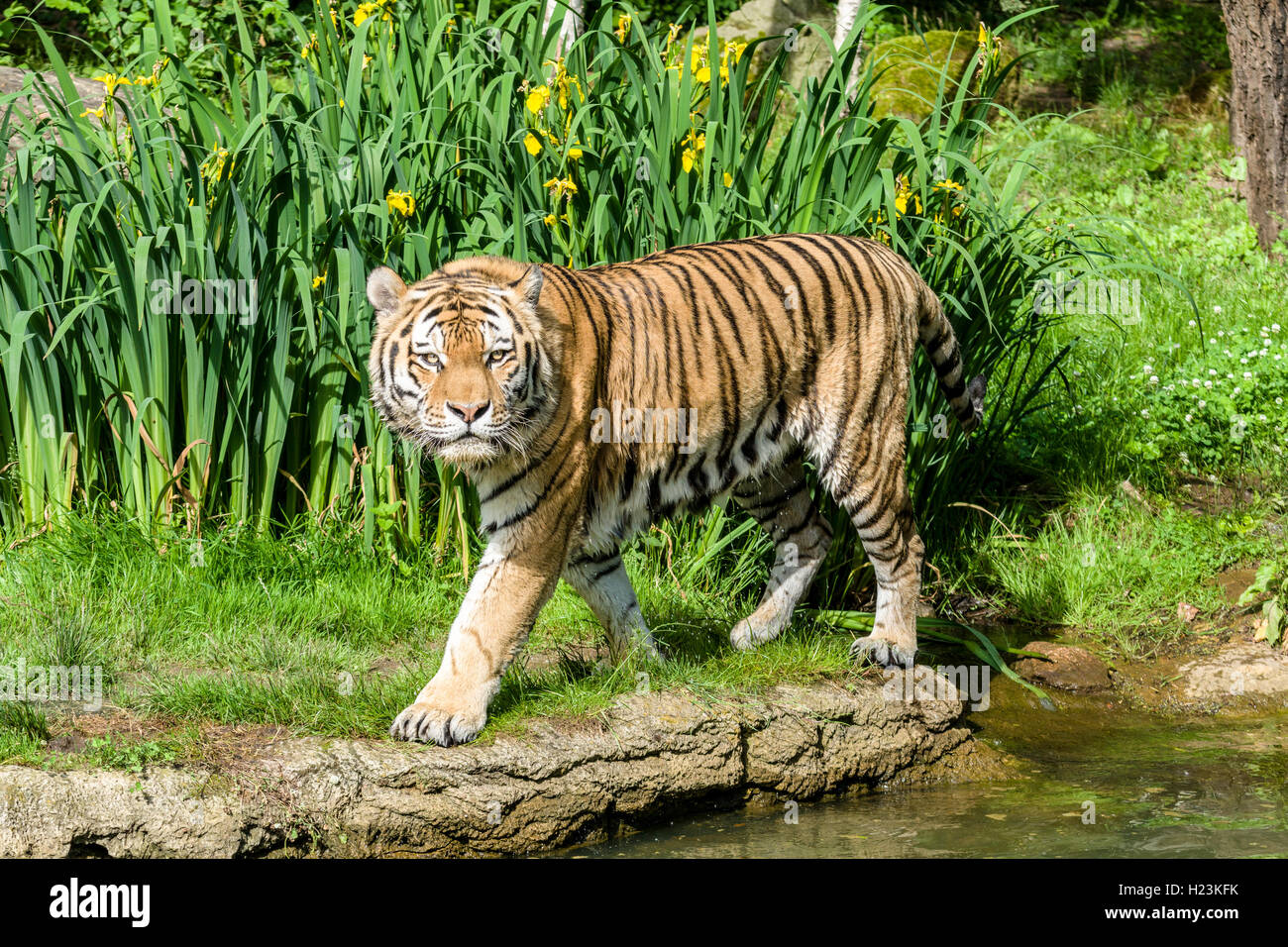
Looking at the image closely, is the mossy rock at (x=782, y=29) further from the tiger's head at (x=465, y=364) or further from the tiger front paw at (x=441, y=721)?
the tiger front paw at (x=441, y=721)

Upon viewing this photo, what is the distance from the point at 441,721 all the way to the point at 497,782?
22 cm

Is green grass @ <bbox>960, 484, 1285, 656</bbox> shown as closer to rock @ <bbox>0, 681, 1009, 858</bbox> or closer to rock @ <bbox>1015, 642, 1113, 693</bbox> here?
rock @ <bbox>1015, 642, 1113, 693</bbox>

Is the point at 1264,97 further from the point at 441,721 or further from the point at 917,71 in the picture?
the point at 441,721

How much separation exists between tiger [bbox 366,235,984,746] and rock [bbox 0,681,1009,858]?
0.17 m

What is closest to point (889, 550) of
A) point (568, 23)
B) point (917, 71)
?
point (568, 23)

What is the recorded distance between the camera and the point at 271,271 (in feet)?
14.6

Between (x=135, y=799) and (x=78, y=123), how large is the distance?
2511 mm

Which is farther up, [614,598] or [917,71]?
[917,71]

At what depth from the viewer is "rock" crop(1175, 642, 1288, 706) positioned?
15.8 ft

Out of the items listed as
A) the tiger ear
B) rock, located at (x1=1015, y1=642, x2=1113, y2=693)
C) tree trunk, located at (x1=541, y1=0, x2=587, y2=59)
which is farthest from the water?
tree trunk, located at (x1=541, y1=0, x2=587, y2=59)

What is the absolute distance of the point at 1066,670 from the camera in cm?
493

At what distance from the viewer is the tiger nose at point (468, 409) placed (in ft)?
11.5

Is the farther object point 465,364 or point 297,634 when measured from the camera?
point 297,634
